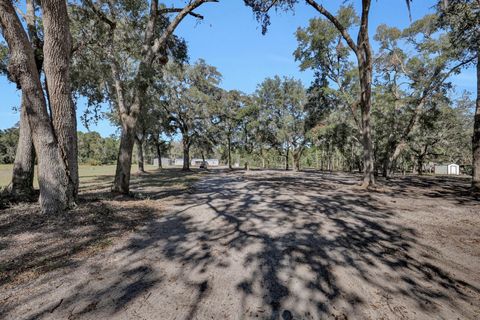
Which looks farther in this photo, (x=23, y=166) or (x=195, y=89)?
(x=195, y=89)

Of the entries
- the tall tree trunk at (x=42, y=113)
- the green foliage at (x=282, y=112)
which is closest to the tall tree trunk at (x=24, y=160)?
the tall tree trunk at (x=42, y=113)

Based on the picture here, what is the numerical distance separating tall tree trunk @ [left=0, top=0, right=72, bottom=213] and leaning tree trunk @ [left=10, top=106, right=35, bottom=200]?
253cm

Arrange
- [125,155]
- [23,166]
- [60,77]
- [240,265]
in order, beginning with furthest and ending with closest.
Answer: [125,155] → [23,166] → [60,77] → [240,265]

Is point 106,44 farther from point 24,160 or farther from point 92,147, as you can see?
point 92,147

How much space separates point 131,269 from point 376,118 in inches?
823

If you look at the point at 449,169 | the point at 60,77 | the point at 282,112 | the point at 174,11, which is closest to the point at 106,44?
the point at 174,11

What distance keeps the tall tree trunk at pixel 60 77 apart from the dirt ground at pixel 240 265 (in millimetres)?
1159

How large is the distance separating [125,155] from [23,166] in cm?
273

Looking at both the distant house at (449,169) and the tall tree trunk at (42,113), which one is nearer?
the tall tree trunk at (42,113)

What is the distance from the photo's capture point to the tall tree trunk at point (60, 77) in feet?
16.6

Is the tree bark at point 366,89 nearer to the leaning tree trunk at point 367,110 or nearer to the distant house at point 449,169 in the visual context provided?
the leaning tree trunk at point 367,110

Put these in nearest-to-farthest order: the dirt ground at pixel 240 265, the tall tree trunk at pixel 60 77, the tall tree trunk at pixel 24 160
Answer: the dirt ground at pixel 240 265, the tall tree trunk at pixel 60 77, the tall tree trunk at pixel 24 160

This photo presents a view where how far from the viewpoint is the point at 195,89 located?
23719 millimetres

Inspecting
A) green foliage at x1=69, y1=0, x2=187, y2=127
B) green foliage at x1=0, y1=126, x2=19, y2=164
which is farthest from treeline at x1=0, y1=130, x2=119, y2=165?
green foliage at x1=69, y1=0, x2=187, y2=127
